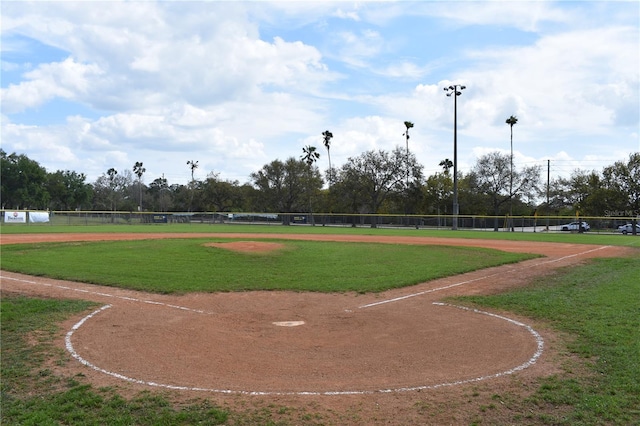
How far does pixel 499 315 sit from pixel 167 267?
1143 centimetres

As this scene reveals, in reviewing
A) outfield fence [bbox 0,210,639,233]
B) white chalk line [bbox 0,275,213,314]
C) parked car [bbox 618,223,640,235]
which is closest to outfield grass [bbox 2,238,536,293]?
white chalk line [bbox 0,275,213,314]

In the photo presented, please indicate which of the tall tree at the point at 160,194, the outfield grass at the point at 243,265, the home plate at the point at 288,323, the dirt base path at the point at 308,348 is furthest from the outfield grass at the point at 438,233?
the tall tree at the point at 160,194

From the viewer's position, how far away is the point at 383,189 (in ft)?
239

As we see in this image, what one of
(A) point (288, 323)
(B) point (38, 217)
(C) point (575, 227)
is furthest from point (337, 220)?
(A) point (288, 323)

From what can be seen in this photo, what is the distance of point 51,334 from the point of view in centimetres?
889

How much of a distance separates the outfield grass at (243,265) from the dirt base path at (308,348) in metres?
1.29

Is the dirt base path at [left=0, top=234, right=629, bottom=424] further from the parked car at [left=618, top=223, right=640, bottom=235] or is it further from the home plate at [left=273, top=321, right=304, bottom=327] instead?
the parked car at [left=618, top=223, right=640, bottom=235]

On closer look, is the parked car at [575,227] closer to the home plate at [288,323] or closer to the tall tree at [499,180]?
the tall tree at [499,180]

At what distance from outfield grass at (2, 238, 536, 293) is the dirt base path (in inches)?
50.7

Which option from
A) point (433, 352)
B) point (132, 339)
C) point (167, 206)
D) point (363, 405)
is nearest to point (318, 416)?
point (363, 405)

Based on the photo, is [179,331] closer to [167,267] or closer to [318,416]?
[318,416]

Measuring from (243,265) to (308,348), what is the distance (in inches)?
406

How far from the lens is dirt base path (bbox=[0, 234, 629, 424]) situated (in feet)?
20.2

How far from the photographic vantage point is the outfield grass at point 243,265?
1473 cm
